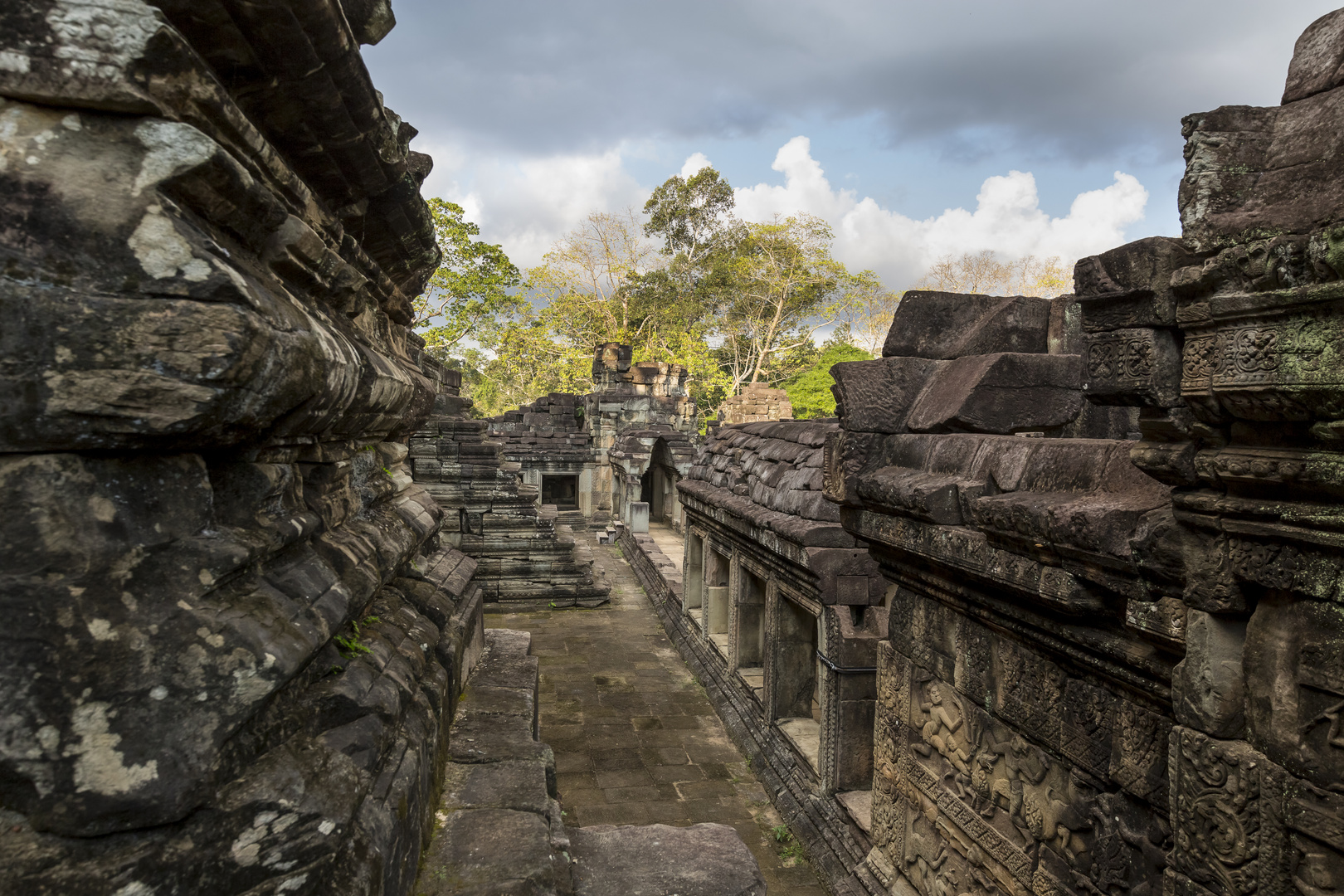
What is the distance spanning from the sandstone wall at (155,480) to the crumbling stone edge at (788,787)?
346 cm

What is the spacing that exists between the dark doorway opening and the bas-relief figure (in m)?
20.0

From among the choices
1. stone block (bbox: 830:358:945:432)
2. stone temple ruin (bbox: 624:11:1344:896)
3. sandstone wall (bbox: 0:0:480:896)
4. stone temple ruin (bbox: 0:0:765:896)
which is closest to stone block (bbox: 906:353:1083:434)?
stone temple ruin (bbox: 624:11:1344:896)

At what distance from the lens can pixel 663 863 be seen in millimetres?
2309

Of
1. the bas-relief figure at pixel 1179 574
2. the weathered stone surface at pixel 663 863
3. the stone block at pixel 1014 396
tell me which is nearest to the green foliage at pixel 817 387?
the stone block at pixel 1014 396

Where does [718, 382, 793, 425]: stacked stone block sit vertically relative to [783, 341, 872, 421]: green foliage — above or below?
below

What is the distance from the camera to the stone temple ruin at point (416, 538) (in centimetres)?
109

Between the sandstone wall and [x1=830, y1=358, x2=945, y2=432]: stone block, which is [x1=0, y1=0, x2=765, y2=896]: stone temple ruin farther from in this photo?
[x1=830, y1=358, x2=945, y2=432]: stone block

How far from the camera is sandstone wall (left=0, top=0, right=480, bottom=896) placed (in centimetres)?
106

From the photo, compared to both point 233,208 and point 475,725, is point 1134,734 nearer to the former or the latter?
point 475,725

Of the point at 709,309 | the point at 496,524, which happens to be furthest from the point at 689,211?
the point at 496,524

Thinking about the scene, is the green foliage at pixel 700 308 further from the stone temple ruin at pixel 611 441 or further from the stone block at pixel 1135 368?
the stone block at pixel 1135 368

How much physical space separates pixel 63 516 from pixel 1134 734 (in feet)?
8.79

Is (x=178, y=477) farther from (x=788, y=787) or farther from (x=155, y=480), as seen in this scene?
(x=788, y=787)

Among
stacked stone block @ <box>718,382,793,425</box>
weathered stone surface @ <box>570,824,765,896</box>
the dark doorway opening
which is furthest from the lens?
the dark doorway opening
